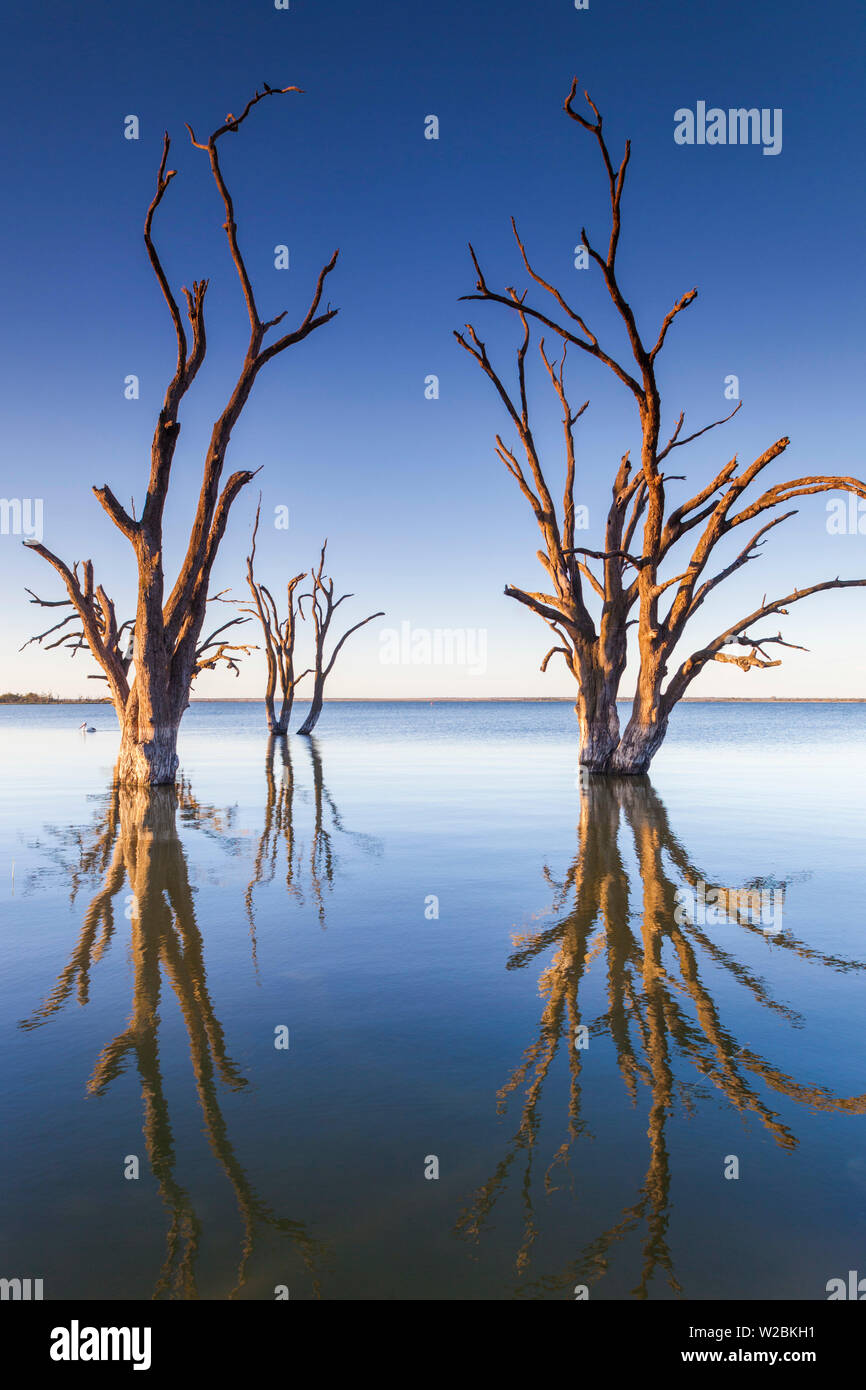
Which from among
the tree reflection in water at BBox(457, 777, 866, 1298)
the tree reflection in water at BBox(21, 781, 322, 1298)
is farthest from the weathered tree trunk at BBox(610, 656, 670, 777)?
the tree reflection in water at BBox(21, 781, 322, 1298)

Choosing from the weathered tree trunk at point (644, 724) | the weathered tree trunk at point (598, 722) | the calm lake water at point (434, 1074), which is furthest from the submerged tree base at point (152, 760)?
the weathered tree trunk at point (644, 724)

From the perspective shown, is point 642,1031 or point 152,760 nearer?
point 642,1031

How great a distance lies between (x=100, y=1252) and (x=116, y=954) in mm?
3214

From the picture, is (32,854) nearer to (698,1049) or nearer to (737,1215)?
(698,1049)

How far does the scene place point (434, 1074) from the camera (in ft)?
11.6

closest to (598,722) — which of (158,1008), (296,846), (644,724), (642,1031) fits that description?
(644,724)

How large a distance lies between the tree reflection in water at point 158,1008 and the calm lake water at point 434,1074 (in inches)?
0.7

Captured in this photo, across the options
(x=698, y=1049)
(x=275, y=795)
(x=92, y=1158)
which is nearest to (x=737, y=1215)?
(x=698, y=1049)

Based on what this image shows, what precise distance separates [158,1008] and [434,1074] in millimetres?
1766

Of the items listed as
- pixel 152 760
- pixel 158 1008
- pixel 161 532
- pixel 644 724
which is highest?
pixel 161 532

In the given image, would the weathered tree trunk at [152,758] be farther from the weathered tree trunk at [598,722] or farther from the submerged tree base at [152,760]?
the weathered tree trunk at [598,722]

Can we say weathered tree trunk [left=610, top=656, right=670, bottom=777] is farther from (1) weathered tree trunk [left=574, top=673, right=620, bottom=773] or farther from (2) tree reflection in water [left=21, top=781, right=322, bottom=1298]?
(2) tree reflection in water [left=21, top=781, right=322, bottom=1298]

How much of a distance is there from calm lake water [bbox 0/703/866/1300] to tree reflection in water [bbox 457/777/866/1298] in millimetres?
16

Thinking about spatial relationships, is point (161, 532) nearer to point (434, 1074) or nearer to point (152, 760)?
point (152, 760)
